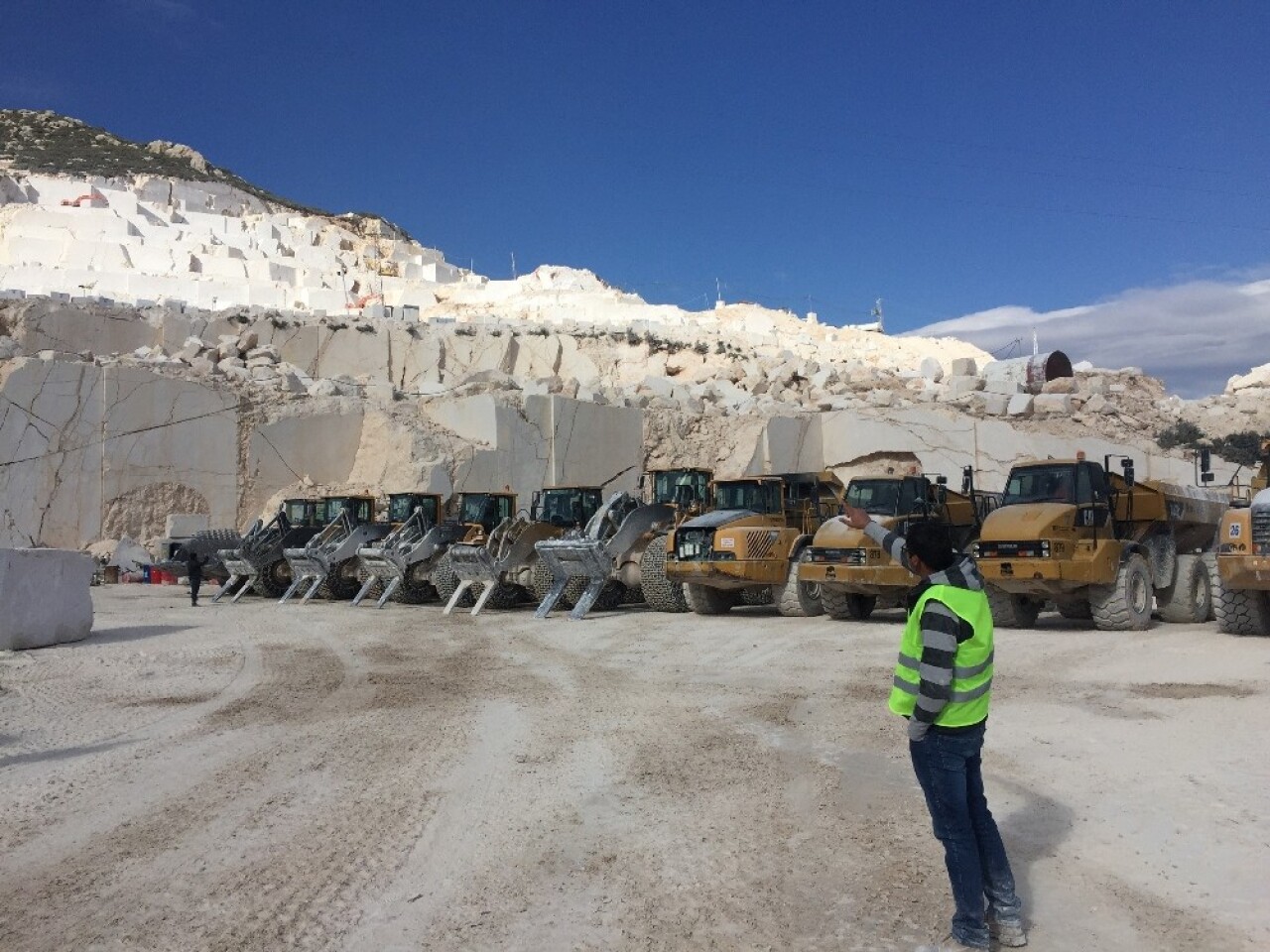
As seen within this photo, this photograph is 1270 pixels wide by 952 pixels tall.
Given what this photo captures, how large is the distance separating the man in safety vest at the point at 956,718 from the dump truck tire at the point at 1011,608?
9315 millimetres

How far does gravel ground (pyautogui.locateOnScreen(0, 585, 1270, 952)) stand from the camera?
3.66m

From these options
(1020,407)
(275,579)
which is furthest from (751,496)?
(1020,407)

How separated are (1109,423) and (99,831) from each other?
2799 cm

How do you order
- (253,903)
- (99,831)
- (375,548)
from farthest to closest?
(375,548), (99,831), (253,903)

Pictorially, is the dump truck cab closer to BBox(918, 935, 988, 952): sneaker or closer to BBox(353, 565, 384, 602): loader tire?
BBox(353, 565, 384, 602): loader tire

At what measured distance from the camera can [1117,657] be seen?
966 cm

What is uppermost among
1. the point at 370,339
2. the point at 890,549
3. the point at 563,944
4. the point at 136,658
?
the point at 370,339

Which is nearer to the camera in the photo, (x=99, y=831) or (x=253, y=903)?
(x=253, y=903)

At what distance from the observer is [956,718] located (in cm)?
335

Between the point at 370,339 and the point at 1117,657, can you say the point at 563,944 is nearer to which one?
the point at 1117,657

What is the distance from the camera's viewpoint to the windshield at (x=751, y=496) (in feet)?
48.5

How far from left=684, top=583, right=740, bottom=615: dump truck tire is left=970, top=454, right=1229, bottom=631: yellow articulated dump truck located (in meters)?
4.09

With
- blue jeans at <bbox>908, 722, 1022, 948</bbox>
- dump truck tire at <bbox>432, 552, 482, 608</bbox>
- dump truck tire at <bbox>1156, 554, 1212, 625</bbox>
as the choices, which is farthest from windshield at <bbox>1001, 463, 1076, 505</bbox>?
blue jeans at <bbox>908, 722, 1022, 948</bbox>

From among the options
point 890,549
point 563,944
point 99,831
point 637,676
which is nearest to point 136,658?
point 637,676
